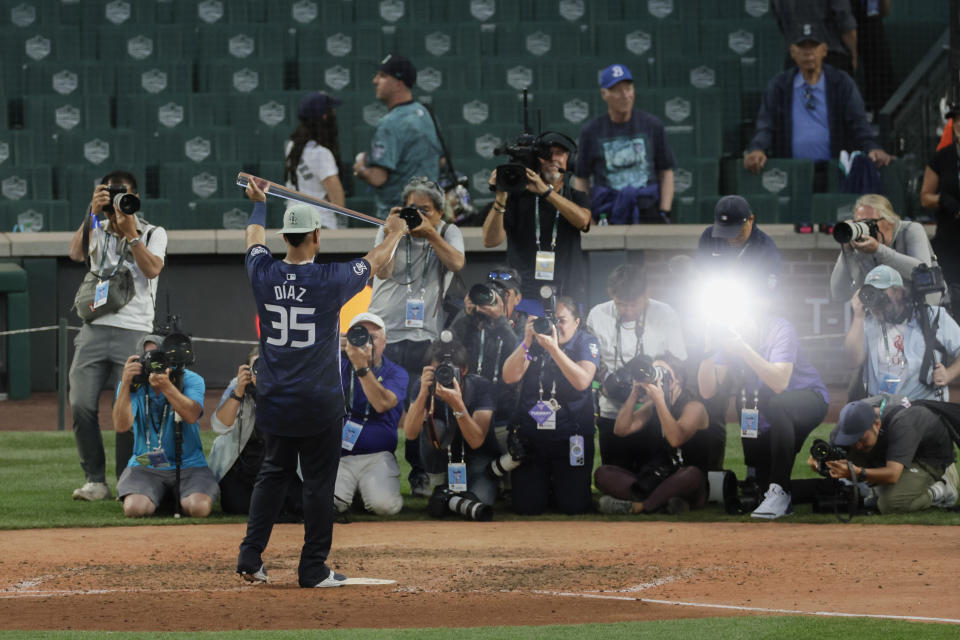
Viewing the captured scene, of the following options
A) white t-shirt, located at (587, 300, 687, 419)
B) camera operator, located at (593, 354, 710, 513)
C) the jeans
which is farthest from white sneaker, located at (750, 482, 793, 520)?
the jeans

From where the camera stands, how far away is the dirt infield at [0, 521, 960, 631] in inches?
235

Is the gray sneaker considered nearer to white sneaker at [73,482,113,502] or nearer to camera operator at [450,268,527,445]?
camera operator at [450,268,527,445]

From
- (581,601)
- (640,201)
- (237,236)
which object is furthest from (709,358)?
(237,236)

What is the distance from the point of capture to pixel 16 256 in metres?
14.0

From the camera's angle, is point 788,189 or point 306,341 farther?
point 788,189

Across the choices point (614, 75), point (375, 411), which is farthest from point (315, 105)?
point (375, 411)

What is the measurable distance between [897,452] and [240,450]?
3813 mm

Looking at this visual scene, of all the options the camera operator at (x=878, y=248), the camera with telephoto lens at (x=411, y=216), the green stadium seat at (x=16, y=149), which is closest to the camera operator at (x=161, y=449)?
the camera with telephoto lens at (x=411, y=216)

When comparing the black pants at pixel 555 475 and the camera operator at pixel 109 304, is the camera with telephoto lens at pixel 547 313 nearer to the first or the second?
the black pants at pixel 555 475

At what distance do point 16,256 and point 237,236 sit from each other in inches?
82.9

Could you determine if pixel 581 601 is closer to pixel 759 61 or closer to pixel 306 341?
pixel 306 341

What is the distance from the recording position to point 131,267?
29.8 feet

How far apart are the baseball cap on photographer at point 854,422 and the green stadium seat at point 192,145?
9458 mm

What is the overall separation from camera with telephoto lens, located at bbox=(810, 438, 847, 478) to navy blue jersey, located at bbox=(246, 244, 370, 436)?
3021mm
